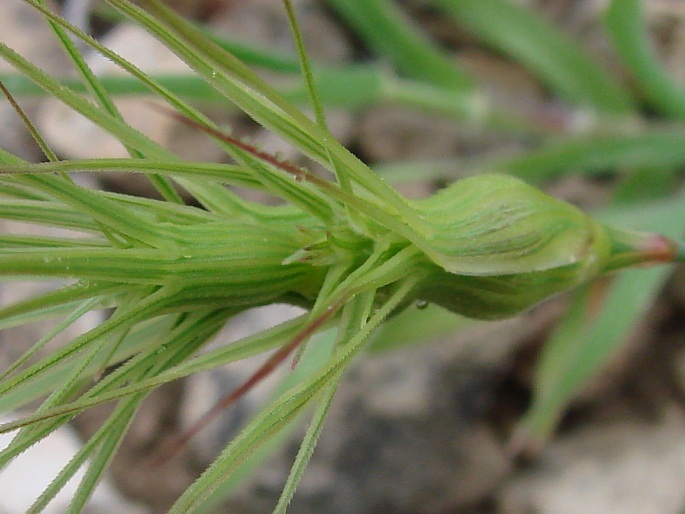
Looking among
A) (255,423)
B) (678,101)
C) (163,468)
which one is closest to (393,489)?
(163,468)

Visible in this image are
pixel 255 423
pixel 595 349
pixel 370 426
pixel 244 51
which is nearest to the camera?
pixel 255 423

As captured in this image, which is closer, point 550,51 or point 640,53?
point 640,53

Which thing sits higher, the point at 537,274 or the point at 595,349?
the point at 595,349

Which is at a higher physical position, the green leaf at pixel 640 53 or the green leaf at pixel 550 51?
the green leaf at pixel 550 51

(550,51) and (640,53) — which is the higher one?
(550,51)

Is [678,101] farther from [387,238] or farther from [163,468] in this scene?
[163,468]

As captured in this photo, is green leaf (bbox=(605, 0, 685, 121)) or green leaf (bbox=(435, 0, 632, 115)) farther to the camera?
green leaf (bbox=(435, 0, 632, 115))

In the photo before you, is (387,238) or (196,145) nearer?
(387,238)

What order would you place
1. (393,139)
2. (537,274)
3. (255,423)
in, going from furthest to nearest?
(393,139)
(537,274)
(255,423)

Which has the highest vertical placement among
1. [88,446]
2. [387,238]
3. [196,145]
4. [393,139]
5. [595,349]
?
[393,139]

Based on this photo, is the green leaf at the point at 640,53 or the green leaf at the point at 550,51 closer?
the green leaf at the point at 640,53

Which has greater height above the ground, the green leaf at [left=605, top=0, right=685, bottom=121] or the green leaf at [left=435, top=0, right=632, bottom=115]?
the green leaf at [left=435, top=0, right=632, bottom=115]
